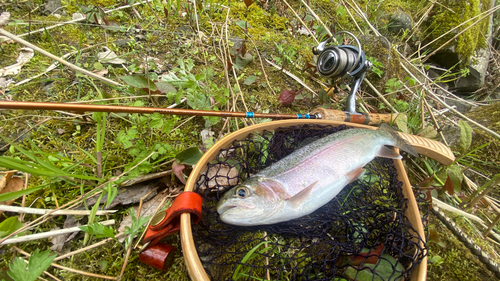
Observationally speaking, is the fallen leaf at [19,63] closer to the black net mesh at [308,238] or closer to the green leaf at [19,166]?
the green leaf at [19,166]

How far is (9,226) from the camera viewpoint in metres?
1.51

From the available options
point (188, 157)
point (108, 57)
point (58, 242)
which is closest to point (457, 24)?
point (188, 157)

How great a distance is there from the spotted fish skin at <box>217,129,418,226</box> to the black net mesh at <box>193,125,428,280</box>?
180 millimetres

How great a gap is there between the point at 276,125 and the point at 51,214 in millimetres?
2074

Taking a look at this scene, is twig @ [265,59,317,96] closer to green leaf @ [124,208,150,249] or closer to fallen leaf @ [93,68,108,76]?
fallen leaf @ [93,68,108,76]

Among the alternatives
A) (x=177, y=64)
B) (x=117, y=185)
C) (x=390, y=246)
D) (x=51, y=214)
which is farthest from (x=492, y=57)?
(x=51, y=214)

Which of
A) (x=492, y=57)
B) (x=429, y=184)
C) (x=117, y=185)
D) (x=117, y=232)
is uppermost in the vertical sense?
(x=492, y=57)

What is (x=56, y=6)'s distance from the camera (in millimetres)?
3154

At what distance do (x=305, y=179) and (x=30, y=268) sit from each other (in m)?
1.95

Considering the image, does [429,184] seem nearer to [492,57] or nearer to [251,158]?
[251,158]

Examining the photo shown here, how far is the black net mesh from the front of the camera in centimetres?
159

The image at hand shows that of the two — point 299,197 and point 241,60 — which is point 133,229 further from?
point 241,60

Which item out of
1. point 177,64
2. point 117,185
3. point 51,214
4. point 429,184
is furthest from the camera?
point 177,64

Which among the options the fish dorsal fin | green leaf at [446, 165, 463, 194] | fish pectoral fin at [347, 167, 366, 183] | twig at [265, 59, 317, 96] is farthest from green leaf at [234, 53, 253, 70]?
green leaf at [446, 165, 463, 194]
